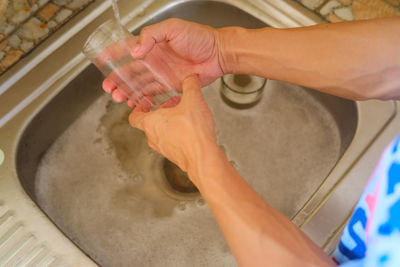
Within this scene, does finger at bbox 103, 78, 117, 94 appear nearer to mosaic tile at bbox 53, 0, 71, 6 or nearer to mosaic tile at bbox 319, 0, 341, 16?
mosaic tile at bbox 53, 0, 71, 6

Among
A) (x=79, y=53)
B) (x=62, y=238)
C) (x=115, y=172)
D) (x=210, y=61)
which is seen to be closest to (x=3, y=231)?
(x=62, y=238)

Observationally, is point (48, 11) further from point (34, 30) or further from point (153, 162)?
point (153, 162)

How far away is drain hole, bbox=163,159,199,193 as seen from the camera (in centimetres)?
77

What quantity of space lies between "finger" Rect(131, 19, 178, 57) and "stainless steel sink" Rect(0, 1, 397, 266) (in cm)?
17

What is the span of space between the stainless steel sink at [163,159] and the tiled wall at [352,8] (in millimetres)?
32

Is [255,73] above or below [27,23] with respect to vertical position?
below

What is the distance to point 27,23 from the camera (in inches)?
26.8

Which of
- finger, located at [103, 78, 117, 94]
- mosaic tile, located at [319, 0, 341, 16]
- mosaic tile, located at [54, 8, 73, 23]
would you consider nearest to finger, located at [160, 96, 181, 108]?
finger, located at [103, 78, 117, 94]

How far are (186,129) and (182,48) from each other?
0.19m

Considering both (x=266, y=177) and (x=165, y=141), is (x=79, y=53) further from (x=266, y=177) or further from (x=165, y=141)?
(x=266, y=177)

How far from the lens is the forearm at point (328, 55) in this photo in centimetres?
53

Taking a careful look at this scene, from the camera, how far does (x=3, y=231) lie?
61 cm

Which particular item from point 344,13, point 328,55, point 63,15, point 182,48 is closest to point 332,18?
point 344,13

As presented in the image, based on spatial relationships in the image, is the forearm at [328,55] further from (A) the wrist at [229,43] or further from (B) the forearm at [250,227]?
(B) the forearm at [250,227]
